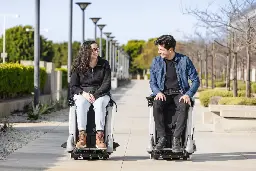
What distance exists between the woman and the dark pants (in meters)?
0.75

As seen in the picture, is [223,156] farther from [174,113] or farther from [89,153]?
[89,153]

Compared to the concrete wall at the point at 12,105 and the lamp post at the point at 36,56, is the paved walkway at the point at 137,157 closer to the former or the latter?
the concrete wall at the point at 12,105

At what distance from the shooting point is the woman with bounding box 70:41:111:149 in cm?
1007

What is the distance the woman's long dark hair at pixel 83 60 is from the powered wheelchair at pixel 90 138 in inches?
18.6

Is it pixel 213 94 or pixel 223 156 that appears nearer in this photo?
pixel 223 156

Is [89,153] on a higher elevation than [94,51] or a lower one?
lower

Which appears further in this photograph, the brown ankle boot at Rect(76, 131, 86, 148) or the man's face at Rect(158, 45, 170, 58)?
the man's face at Rect(158, 45, 170, 58)

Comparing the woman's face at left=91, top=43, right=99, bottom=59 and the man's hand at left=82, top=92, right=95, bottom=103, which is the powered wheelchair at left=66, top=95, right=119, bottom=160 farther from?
the woman's face at left=91, top=43, right=99, bottom=59

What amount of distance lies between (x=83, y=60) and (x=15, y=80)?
40.0 feet

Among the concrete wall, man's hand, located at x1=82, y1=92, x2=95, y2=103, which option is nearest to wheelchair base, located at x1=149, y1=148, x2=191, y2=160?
man's hand, located at x1=82, y1=92, x2=95, y2=103

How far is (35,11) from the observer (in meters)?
21.1

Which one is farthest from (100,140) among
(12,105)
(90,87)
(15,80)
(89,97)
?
(15,80)

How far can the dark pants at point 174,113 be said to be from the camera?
33.3ft

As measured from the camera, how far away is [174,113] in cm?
1034
